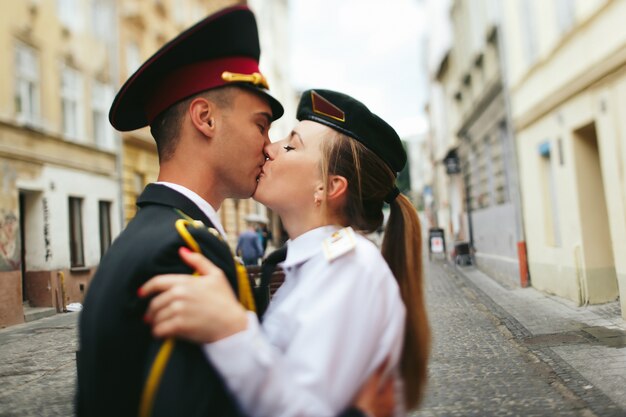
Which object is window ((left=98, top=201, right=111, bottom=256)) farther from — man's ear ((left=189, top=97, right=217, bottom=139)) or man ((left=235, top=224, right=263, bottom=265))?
man's ear ((left=189, top=97, right=217, bottom=139))

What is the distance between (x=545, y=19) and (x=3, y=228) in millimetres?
10718

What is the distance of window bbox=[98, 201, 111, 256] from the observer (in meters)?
17.7

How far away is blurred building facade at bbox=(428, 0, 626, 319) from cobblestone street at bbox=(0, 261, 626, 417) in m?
1.72

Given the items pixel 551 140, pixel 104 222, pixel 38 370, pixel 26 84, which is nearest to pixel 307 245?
pixel 38 370


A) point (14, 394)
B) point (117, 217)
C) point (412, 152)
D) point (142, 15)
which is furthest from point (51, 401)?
point (412, 152)

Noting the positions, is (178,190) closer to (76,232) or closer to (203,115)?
(203,115)

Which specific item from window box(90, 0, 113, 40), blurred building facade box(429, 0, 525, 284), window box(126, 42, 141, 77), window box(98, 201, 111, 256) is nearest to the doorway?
blurred building facade box(429, 0, 525, 284)

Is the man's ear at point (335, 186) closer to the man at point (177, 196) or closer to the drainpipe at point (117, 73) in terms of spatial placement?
the man at point (177, 196)

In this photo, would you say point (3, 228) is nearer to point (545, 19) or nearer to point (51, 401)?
point (51, 401)

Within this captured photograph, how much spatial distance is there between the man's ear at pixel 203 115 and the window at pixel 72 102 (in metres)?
15.0

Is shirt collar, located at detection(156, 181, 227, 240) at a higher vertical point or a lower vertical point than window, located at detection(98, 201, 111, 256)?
lower

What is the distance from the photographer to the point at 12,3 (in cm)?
1332

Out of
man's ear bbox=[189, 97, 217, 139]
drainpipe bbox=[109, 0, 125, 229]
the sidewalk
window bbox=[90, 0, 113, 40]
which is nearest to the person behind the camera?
man's ear bbox=[189, 97, 217, 139]

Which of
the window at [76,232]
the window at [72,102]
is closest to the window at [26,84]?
the window at [72,102]
